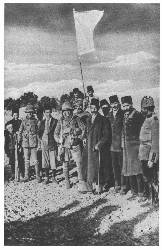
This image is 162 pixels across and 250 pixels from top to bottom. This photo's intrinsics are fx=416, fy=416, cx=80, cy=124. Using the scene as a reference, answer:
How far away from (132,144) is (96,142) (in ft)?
1.17

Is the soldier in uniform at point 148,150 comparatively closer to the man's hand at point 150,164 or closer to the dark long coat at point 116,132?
the man's hand at point 150,164

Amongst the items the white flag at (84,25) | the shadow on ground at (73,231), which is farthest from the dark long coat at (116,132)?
the white flag at (84,25)

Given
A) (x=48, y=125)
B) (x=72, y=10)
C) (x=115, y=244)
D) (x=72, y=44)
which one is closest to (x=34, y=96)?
(x=48, y=125)

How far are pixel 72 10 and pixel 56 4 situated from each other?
175mm

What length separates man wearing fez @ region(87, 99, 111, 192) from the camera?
13.6 feet

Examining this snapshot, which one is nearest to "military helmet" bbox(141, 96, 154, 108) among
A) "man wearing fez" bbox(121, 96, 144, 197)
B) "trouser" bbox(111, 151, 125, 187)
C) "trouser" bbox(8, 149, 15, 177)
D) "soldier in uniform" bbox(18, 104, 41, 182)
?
"man wearing fez" bbox(121, 96, 144, 197)

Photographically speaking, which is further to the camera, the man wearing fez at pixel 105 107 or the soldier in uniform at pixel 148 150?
the man wearing fez at pixel 105 107

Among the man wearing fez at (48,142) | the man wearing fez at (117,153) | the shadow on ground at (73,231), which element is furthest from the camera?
the man wearing fez at (48,142)

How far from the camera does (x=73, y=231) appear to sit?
408 cm

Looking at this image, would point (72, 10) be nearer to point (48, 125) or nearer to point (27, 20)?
point (27, 20)

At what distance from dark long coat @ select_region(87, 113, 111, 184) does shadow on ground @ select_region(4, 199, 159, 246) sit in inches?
11.0

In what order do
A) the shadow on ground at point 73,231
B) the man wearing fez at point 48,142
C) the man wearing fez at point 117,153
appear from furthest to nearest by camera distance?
the man wearing fez at point 48,142, the man wearing fez at point 117,153, the shadow on ground at point 73,231

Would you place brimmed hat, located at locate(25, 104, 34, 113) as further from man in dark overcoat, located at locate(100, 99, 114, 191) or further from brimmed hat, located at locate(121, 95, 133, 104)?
brimmed hat, located at locate(121, 95, 133, 104)

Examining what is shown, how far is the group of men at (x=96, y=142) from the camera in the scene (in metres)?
4.10
